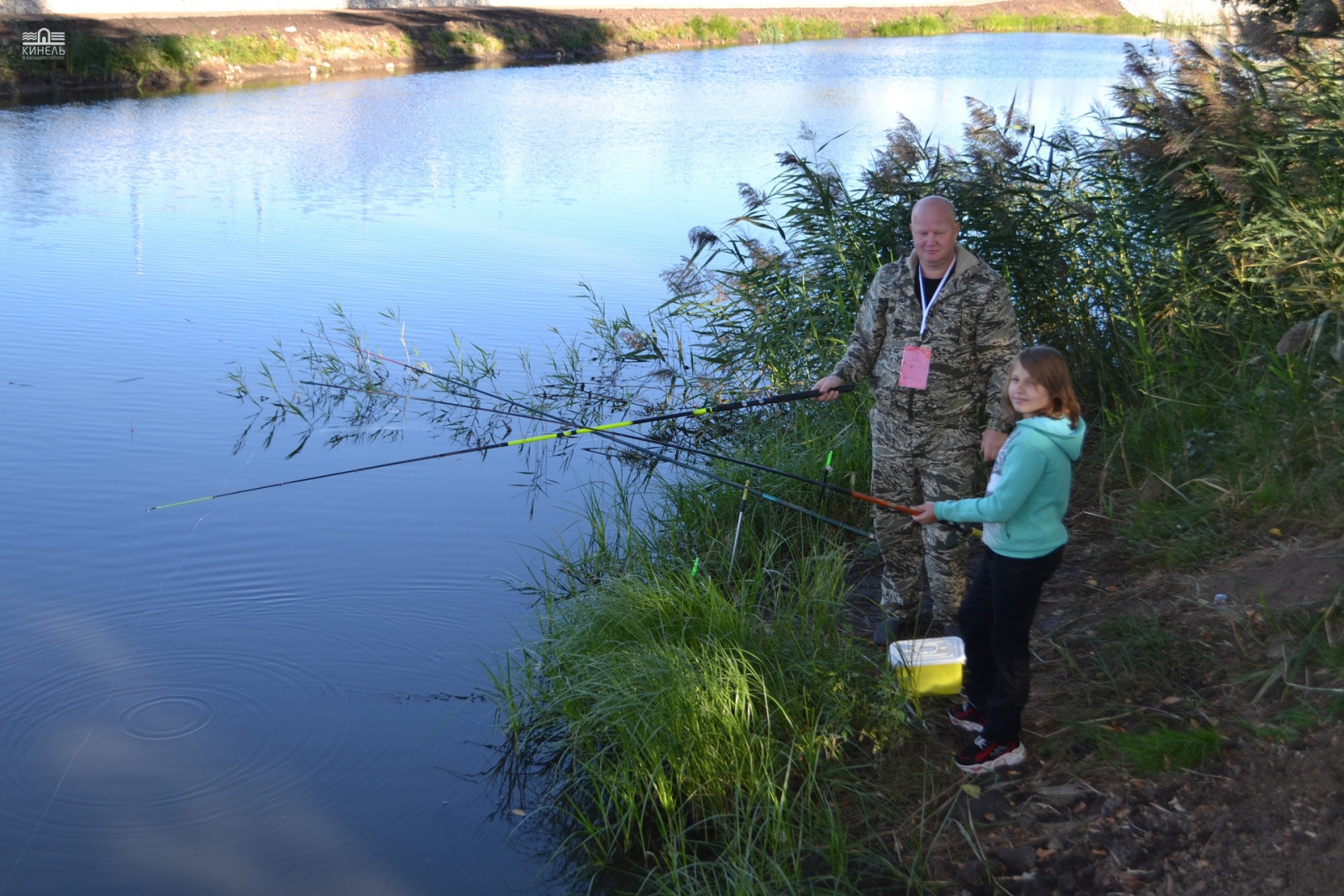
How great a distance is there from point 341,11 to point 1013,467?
30.4m

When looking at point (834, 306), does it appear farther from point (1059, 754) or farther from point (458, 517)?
point (1059, 754)

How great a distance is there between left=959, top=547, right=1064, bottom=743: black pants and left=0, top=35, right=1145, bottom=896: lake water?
59.0 inches

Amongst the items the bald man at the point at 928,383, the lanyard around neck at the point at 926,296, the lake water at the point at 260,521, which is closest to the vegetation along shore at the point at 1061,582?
the bald man at the point at 928,383

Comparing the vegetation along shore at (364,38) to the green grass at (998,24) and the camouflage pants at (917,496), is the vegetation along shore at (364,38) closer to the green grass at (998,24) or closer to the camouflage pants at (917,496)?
the green grass at (998,24)

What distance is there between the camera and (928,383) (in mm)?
4137

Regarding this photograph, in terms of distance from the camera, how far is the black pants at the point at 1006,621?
342 cm

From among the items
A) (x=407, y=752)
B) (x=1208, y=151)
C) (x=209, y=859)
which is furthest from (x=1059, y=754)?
(x=1208, y=151)

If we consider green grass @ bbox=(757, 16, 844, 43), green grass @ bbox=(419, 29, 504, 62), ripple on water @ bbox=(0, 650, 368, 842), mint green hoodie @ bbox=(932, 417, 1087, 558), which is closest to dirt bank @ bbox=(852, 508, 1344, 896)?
mint green hoodie @ bbox=(932, 417, 1087, 558)

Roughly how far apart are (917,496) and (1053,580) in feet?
3.02

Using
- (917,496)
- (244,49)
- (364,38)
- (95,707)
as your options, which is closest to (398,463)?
(95,707)

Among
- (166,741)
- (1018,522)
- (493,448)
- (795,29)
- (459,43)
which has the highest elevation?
(795,29)

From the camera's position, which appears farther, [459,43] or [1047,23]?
[1047,23]

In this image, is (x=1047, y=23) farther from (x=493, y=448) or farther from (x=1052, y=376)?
(x=1052, y=376)

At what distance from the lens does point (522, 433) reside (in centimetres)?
772
